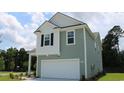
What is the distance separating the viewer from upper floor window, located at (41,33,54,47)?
18.8m

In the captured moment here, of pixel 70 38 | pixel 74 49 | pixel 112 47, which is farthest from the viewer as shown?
pixel 112 47

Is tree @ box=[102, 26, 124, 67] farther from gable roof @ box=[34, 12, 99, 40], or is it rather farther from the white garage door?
the white garage door

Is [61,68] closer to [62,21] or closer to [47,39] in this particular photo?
[47,39]

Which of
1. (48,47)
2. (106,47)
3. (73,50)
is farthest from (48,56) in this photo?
(106,47)

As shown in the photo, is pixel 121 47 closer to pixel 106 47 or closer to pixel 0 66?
pixel 106 47

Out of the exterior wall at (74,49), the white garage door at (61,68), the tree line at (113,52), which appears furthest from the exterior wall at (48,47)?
the tree line at (113,52)

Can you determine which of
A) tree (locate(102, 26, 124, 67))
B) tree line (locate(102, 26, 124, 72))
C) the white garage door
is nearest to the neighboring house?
the white garage door

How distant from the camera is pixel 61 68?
18141mm

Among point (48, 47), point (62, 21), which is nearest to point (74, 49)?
point (48, 47)

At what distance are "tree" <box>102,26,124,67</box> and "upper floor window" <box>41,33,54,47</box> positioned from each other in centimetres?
2165

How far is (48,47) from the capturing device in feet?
61.6

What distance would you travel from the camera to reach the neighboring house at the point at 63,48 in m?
17.0

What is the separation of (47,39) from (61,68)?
11.9 ft
